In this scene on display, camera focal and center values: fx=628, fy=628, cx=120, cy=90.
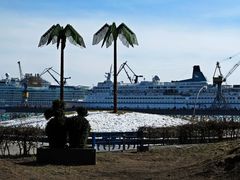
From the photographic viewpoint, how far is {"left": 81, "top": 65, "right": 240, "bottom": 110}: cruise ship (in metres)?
109

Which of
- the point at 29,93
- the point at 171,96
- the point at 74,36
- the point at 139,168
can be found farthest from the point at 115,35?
the point at 29,93

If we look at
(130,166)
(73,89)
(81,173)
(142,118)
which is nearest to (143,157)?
(130,166)

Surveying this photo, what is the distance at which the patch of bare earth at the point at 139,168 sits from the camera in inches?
603

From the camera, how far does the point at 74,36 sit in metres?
38.1

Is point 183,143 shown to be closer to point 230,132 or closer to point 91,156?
point 230,132

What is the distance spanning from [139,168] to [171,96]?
3704 inches

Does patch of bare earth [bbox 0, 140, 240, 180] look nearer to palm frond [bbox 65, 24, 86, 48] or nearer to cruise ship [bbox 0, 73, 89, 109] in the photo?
palm frond [bbox 65, 24, 86, 48]

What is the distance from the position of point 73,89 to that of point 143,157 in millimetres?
129892

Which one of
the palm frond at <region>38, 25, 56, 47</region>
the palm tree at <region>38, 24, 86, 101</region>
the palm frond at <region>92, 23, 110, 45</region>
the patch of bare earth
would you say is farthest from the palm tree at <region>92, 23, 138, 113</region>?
the patch of bare earth

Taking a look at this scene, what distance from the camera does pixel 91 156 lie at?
742 inches

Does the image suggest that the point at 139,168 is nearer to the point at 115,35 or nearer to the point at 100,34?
the point at 115,35

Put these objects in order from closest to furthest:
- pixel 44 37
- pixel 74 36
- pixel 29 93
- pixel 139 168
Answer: pixel 139 168 → pixel 74 36 → pixel 44 37 → pixel 29 93

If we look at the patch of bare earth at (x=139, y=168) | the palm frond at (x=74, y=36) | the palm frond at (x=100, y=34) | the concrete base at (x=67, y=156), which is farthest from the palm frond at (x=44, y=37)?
the concrete base at (x=67, y=156)

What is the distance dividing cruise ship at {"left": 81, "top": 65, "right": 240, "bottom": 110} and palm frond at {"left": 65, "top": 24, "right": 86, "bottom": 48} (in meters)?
70.3
